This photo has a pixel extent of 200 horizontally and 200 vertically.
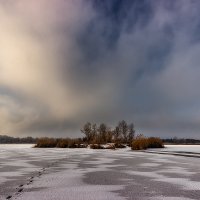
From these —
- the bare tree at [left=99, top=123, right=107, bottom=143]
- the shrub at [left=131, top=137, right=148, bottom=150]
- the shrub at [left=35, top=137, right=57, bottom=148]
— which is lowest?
the shrub at [left=131, top=137, right=148, bottom=150]

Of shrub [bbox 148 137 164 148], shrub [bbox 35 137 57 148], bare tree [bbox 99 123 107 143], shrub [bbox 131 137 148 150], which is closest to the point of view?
shrub [bbox 131 137 148 150]

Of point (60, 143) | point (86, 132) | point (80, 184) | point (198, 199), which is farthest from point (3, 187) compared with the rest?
point (86, 132)

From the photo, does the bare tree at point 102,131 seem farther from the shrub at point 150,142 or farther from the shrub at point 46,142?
the shrub at point 150,142

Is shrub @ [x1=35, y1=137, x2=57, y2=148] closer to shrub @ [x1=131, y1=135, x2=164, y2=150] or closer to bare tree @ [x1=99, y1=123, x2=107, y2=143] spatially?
bare tree @ [x1=99, y1=123, x2=107, y2=143]

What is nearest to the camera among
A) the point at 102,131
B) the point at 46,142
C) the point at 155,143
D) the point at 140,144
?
the point at 140,144

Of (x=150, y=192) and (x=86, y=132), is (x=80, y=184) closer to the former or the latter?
(x=150, y=192)

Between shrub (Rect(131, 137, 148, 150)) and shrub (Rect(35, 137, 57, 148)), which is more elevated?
shrub (Rect(35, 137, 57, 148))

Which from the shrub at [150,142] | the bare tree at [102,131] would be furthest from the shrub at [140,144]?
the bare tree at [102,131]

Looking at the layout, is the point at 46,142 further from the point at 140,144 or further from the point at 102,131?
the point at 102,131

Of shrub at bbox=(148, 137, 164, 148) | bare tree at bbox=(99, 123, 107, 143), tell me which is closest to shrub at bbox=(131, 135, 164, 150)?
shrub at bbox=(148, 137, 164, 148)

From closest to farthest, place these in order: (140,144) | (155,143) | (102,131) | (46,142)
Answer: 1. (140,144)
2. (155,143)
3. (46,142)
4. (102,131)

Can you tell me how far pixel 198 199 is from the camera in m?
5.93

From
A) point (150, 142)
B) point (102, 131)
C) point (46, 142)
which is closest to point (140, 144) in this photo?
point (150, 142)

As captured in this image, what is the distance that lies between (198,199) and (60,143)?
36.4m
